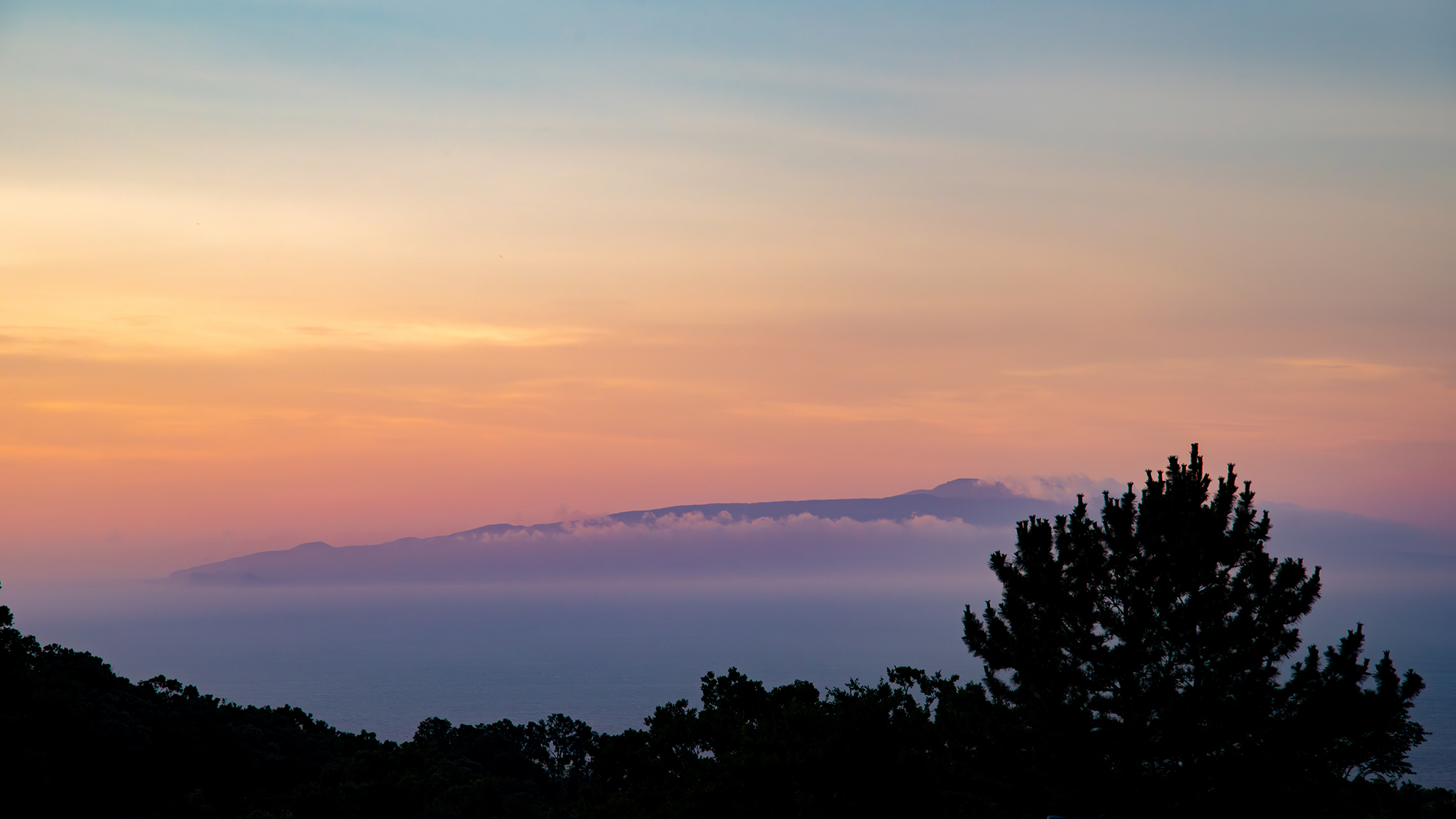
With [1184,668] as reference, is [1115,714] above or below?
below

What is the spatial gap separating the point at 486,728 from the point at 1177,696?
63187 mm

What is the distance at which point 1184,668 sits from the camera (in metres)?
19.1

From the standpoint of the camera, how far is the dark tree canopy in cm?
1838

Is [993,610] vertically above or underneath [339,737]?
above

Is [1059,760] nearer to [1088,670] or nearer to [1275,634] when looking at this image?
[1088,670]

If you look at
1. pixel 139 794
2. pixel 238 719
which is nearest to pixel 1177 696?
pixel 139 794

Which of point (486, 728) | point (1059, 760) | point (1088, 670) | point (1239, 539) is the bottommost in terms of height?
point (486, 728)

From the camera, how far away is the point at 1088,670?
19.4 m

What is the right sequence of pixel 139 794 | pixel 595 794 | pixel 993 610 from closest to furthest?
pixel 993 610 < pixel 595 794 < pixel 139 794

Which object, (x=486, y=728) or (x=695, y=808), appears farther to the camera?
(x=486, y=728)

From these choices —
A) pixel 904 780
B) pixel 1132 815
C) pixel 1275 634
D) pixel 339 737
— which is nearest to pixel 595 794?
pixel 904 780

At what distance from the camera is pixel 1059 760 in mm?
19062

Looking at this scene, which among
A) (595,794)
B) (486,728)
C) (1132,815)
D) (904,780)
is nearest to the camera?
(1132,815)

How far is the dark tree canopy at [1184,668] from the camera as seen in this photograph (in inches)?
723
